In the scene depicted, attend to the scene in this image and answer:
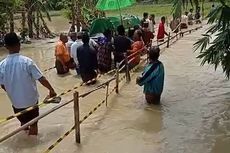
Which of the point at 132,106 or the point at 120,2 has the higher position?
the point at 120,2

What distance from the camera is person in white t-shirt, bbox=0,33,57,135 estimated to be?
6184 mm

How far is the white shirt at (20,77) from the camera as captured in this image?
6219 mm

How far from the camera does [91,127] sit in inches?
304

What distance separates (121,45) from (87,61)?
5.85 ft

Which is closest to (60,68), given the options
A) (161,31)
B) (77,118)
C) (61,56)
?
(61,56)

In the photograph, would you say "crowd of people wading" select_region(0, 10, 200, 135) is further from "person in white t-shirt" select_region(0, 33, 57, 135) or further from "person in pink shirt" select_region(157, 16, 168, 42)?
"person in pink shirt" select_region(157, 16, 168, 42)

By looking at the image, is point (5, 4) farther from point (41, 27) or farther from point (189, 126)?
point (189, 126)

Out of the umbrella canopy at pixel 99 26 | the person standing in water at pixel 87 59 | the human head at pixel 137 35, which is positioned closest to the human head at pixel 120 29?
the human head at pixel 137 35

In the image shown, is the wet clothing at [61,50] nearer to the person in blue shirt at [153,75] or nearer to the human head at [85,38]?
the human head at [85,38]

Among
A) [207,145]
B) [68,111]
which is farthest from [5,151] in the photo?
[207,145]

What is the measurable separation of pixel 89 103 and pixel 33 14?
17.4 m

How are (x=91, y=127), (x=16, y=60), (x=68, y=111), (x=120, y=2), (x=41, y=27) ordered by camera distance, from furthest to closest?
(x=41, y=27) → (x=120, y=2) → (x=68, y=111) → (x=91, y=127) → (x=16, y=60)

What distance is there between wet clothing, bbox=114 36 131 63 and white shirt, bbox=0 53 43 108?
6.21 meters

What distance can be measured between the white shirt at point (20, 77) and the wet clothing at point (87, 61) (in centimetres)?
446
